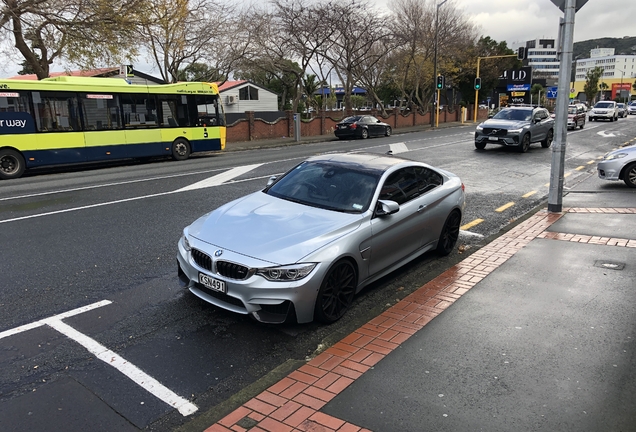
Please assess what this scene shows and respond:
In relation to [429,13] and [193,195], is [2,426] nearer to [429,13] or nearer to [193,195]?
[193,195]

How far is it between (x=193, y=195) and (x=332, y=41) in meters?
27.0

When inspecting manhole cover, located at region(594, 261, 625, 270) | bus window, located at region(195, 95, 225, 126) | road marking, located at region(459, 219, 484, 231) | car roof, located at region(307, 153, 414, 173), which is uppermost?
bus window, located at region(195, 95, 225, 126)

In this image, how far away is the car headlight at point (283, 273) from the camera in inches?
170

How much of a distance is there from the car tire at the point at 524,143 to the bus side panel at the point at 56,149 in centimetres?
1585

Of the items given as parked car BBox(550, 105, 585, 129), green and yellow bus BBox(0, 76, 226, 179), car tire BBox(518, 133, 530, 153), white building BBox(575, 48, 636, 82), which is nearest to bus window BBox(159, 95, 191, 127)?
green and yellow bus BBox(0, 76, 226, 179)

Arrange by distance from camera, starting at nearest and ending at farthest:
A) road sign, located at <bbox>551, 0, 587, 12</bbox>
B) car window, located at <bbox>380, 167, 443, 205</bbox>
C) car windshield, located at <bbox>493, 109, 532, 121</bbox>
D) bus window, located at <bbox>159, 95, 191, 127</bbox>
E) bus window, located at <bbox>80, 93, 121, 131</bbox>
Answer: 1. car window, located at <bbox>380, 167, 443, 205</bbox>
2. road sign, located at <bbox>551, 0, 587, 12</bbox>
3. bus window, located at <bbox>80, 93, 121, 131</bbox>
4. bus window, located at <bbox>159, 95, 191, 127</bbox>
5. car windshield, located at <bbox>493, 109, 532, 121</bbox>

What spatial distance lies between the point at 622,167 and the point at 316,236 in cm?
967

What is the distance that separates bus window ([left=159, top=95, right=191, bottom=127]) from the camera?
61.1ft

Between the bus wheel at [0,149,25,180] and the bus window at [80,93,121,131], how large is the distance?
2283 millimetres

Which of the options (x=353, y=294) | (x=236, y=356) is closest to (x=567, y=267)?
(x=353, y=294)

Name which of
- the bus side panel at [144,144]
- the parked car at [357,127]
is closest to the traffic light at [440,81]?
the parked car at [357,127]

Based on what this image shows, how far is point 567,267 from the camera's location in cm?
614

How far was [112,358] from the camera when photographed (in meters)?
4.09

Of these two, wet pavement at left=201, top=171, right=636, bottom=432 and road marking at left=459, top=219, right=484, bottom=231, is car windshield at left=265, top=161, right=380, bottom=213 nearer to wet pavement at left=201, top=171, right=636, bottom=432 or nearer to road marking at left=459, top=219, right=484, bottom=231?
wet pavement at left=201, top=171, right=636, bottom=432
